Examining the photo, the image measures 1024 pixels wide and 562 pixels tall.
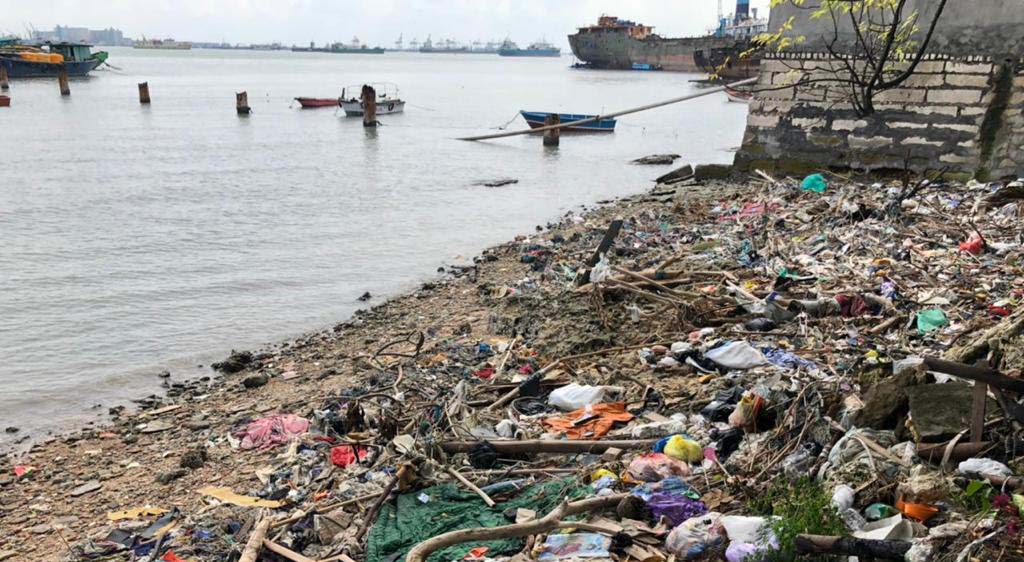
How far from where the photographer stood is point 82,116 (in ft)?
130

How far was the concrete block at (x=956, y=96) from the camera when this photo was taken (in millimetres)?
11805

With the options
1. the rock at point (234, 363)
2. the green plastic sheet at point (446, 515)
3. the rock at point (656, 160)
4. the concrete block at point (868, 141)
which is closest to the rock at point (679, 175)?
the concrete block at point (868, 141)

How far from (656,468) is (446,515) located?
3.99ft

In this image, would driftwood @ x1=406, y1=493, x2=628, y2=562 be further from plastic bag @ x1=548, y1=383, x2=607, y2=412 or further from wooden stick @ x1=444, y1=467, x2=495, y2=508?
plastic bag @ x1=548, y1=383, x2=607, y2=412

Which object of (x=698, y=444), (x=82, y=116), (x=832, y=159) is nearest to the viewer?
(x=698, y=444)

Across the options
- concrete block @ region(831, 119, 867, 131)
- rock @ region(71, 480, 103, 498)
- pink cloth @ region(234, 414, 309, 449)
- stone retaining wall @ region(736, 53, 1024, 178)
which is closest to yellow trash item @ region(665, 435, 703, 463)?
pink cloth @ region(234, 414, 309, 449)

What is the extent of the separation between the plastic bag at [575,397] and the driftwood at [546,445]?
30.9 inches

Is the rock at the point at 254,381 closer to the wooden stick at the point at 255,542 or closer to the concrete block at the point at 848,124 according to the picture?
the wooden stick at the point at 255,542

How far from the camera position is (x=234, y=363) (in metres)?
8.97

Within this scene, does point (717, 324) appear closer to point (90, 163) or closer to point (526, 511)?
point (526, 511)

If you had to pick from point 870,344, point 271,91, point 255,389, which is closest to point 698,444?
point 870,344

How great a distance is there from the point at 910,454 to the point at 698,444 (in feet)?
3.86

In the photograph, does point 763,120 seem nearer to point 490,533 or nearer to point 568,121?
point 490,533

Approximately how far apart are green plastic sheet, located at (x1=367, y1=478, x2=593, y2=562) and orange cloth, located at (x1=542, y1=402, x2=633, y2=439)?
2.63 ft
